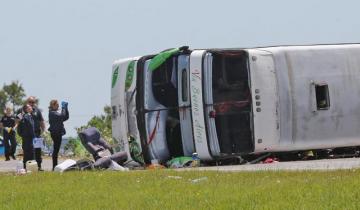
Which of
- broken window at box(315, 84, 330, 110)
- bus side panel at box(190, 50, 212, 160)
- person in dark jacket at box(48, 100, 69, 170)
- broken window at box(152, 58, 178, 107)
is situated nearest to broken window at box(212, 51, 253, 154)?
bus side panel at box(190, 50, 212, 160)

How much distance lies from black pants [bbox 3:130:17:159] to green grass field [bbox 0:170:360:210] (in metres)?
13.5

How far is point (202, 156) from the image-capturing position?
61.9 feet

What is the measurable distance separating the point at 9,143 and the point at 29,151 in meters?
9.23

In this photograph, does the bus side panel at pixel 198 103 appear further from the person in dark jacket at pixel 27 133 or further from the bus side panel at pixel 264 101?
the person in dark jacket at pixel 27 133

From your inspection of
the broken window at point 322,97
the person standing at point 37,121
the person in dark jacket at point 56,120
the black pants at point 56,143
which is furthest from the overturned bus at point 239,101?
the person standing at point 37,121

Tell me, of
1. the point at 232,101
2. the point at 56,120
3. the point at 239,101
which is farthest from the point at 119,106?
the point at 239,101

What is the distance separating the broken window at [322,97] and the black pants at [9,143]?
11763 mm

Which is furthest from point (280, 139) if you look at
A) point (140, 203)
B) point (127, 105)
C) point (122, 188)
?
point (140, 203)

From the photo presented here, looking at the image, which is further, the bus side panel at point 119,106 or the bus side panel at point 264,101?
the bus side panel at point 119,106

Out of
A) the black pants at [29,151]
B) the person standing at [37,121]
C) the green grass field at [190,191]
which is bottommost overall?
the green grass field at [190,191]

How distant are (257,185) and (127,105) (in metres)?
8.30

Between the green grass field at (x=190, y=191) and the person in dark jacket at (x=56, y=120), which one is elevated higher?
the person in dark jacket at (x=56, y=120)

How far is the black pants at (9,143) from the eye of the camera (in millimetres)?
28389

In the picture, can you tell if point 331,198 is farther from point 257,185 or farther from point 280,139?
point 280,139
